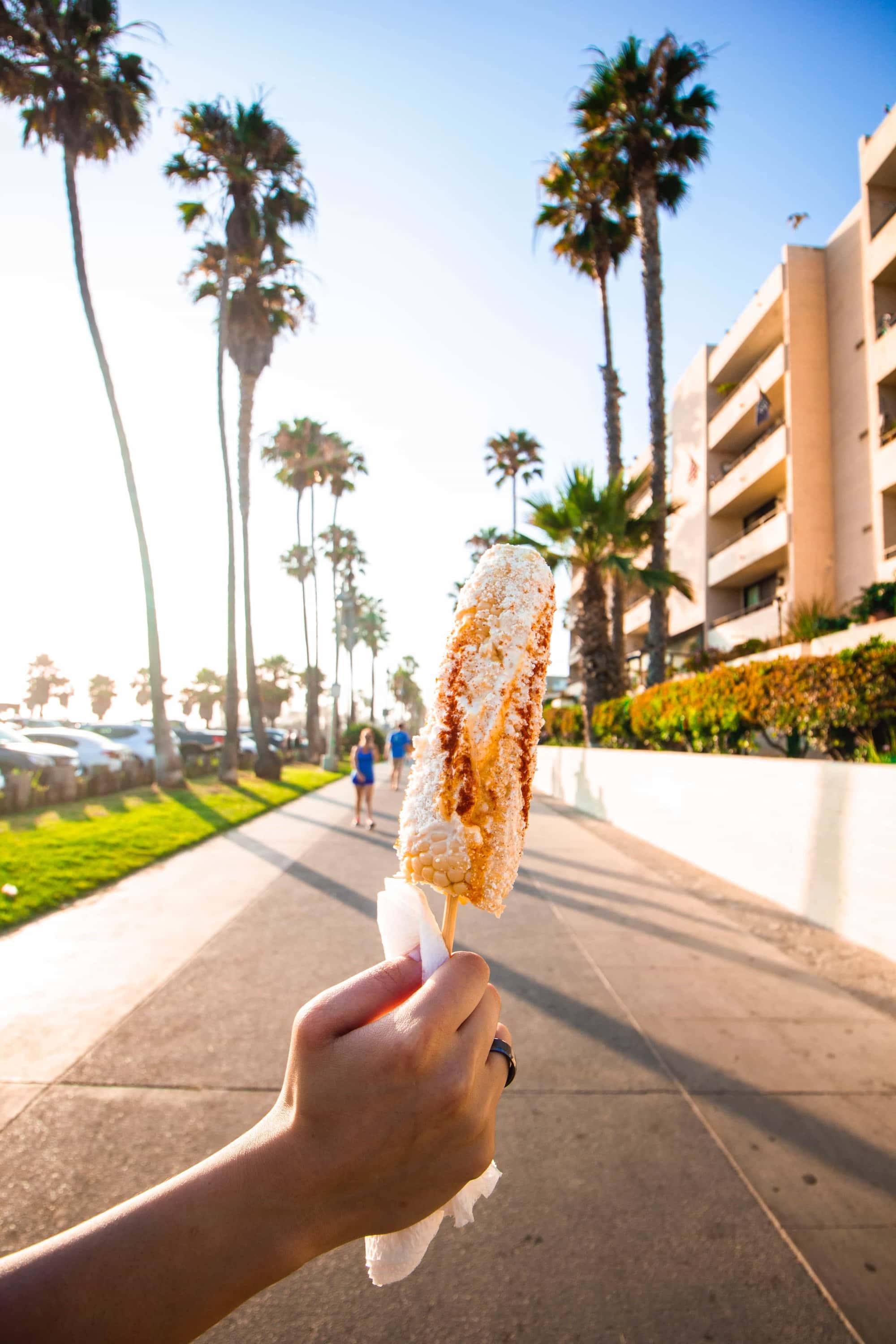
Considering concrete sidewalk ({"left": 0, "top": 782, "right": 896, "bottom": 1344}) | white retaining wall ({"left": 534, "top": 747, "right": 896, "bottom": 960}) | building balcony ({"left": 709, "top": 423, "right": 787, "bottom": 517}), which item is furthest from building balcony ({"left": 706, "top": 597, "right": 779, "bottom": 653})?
concrete sidewalk ({"left": 0, "top": 782, "right": 896, "bottom": 1344})

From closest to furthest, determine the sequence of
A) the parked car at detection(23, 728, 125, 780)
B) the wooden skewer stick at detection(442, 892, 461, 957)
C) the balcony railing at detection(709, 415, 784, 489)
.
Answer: the wooden skewer stick at detection(442, 892, 461, 957)
the parked car at detection(23, 728, 125, 780)
the balcony railing at detection(709, 415, 784, 489)

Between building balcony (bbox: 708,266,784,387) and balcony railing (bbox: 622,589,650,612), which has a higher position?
building balcony (bbox: 708,266,784,387)

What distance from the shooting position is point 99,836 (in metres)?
9.62

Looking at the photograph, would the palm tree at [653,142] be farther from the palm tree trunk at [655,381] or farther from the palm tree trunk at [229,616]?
the palm tree trunk at [229,616]

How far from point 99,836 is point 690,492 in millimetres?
27972

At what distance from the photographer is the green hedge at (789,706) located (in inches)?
263

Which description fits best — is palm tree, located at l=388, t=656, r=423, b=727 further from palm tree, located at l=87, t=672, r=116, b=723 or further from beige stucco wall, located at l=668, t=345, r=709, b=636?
beige stucco wall, located at l=668, t=345, r=709, b=636

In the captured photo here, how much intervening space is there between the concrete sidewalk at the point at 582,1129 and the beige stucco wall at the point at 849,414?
Answer: 17.5m

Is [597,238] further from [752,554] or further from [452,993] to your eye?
[452,993]

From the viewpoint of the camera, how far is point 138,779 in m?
17.2

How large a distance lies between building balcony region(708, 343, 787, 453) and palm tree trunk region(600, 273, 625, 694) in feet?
17.3

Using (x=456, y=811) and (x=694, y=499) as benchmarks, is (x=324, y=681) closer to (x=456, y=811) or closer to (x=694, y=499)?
(x=694, y=499)

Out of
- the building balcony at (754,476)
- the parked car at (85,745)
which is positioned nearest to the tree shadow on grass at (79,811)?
the parked car at (85,745)

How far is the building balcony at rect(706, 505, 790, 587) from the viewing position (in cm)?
2189
